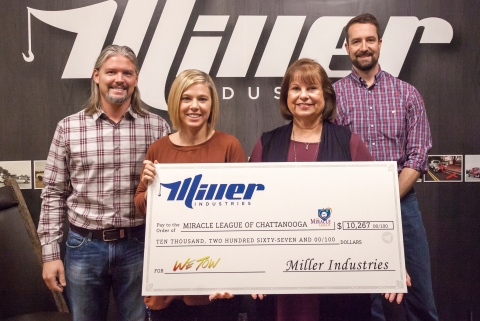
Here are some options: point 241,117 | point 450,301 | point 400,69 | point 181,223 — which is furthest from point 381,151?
point 450,301

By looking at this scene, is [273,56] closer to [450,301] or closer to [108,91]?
[108,91]

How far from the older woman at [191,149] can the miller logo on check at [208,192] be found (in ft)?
0.37

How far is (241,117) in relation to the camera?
9.18ft

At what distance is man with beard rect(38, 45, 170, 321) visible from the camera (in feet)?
6.46

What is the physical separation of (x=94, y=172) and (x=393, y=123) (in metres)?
1.66

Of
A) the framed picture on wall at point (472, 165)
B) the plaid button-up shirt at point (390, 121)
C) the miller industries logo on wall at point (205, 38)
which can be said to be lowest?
the framed picture on wall at point (472, 165)

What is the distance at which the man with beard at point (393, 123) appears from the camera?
7.34 feet

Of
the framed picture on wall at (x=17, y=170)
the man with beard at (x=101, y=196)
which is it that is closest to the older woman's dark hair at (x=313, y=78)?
the man with beard at (x=101, y=196)

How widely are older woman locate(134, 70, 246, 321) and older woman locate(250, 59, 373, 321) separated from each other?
222 millimetres

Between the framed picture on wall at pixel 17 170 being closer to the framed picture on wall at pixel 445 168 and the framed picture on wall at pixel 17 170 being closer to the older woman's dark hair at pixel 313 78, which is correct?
the older woman's dark hair at pixel 313 78

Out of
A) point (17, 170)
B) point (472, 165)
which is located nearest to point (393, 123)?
point (472, 165)

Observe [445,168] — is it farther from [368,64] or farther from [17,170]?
[17,170]

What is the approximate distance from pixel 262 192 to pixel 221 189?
190mm

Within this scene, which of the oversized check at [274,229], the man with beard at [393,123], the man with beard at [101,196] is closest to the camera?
the oversized check at [274,229]
